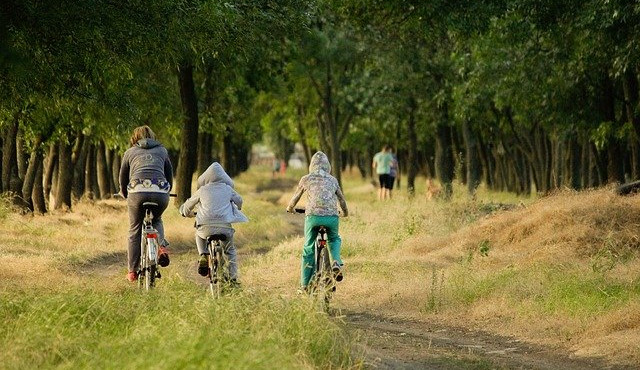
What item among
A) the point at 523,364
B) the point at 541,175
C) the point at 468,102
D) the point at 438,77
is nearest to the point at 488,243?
the point at 523,364

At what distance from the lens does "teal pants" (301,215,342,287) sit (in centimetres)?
1475

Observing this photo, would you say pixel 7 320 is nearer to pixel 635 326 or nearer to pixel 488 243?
pixel 635 326

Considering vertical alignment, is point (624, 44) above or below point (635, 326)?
above

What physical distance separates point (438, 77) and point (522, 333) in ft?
95.1

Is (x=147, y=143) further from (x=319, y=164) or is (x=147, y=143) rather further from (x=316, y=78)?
(x=316, y=78)

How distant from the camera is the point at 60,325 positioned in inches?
408

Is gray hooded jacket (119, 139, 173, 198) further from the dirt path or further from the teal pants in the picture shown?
the dirt path

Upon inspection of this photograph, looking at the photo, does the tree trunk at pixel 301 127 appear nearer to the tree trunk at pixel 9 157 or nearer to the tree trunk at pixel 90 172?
the tree trunk at pixel 90 172

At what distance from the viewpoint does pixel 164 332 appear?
9812 mm

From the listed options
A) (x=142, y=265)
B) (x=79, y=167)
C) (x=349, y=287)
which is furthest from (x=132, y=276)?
(x=79, y=167)

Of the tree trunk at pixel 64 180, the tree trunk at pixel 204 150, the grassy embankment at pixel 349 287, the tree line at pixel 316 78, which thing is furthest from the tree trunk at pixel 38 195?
the tree trunk at pixel 204 150

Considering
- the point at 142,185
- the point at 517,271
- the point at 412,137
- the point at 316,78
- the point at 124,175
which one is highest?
the point at 316,78

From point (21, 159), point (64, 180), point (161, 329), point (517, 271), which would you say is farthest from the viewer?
point (64, 180)

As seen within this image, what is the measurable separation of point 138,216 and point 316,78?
31.4 metres
